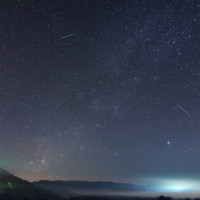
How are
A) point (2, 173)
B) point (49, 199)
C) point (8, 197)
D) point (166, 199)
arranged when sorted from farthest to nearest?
point (2, 173) → point (166, 199) → point (49, 199) → point (8, 197)

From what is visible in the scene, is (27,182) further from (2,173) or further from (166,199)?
(166,199)

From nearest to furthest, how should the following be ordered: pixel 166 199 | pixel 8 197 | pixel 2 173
Answer: pixel 8 197
pixel 166 199
pixel 2 173

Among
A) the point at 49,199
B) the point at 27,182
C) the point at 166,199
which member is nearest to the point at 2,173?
the point at 27,182

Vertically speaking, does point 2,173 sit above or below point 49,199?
above

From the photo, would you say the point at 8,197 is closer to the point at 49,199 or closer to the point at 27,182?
the point at 49,199

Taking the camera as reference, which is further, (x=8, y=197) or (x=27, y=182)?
(x=27, y=182)

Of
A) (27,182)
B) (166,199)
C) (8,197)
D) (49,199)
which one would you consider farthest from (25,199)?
(166,199)

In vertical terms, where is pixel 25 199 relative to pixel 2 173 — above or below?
below

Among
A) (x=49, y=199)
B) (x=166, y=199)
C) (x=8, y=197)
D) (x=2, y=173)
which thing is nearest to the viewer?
(x=8, y=197)

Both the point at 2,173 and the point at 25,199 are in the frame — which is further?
the point at 2,173
